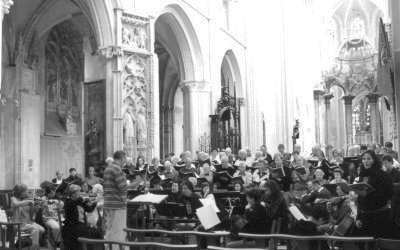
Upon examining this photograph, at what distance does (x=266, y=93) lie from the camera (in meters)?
→ 31.4

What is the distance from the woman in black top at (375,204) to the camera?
22.0 ft

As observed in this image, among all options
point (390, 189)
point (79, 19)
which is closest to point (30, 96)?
point (79, 19)

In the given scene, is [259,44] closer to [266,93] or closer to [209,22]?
[266,93]

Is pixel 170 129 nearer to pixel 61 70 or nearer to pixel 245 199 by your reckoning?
pixel 61 70

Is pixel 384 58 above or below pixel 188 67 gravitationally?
below

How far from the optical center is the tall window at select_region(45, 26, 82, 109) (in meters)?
23.7

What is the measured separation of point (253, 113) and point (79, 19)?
34.8 ft

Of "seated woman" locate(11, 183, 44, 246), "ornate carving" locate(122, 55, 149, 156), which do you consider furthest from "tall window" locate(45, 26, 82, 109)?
"seated woman" locate(11, 183, 44, 246)

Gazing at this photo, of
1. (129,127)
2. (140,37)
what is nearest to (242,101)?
(140,37)

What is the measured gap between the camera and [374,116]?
42562mm

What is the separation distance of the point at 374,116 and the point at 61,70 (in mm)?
27170

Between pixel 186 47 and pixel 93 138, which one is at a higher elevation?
pixel 186 47

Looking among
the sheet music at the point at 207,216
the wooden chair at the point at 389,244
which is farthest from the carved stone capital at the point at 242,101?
the wooden chair at the point at 389,244

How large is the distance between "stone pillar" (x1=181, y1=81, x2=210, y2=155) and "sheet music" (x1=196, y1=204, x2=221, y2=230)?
1385cm
